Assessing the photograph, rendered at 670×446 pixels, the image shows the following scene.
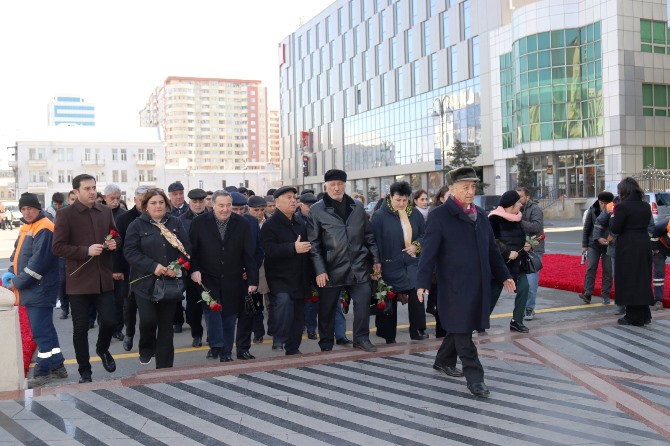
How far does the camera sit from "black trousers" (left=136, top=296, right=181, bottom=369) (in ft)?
21.2

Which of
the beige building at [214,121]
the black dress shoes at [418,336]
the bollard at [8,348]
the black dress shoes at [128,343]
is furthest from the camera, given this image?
the beige building at [214,121]

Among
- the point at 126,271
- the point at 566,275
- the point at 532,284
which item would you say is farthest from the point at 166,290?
the point at 566,275

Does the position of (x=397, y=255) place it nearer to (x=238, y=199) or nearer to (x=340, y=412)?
(x=238, y=199)

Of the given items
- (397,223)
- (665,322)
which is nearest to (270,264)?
(397,223)

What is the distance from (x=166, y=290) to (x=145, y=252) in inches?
17.6

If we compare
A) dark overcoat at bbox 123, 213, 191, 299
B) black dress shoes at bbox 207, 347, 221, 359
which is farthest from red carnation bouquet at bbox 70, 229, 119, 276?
black dress shoes at bbox 207, 347, 221, 359

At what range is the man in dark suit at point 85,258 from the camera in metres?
6.17

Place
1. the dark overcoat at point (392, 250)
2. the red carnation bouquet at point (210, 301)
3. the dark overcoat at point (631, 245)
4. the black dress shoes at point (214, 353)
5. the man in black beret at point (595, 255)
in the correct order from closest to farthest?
the red carnation bouquet at point (210, 301) → the black dress shoes at point (214, 353) → the dark overcoat at point (392, 250) → the dark overcoat at point (631, 245) → the man in black beret at point (595, 255)

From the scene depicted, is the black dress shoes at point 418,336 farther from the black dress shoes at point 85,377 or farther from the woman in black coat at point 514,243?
the black dress shoes at point 85,377

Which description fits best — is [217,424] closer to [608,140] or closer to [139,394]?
[139,394]

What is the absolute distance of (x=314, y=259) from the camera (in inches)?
278

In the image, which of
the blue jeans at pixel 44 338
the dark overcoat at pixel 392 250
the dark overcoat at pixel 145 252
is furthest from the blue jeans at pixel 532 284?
the blue jeans at pixel 44 338

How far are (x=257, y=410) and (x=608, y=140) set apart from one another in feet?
140

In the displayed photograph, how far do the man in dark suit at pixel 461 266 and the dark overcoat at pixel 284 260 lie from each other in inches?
70.0
